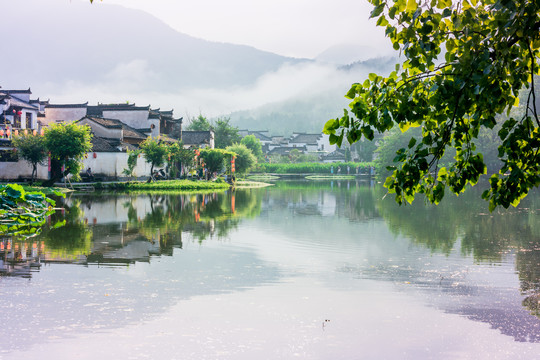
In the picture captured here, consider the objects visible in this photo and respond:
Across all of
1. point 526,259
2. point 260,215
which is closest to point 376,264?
point 526,259

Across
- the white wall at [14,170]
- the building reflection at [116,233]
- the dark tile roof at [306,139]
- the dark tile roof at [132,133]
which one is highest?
the dark tile roof at [306,139]

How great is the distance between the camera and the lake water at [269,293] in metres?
Result: 7.20

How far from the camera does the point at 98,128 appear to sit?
51875 mm

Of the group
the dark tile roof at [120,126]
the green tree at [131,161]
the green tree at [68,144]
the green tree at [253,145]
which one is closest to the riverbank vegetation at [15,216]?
the green tree at [68,144]

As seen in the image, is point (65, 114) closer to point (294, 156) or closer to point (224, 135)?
point (224, 135)

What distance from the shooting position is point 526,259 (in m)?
13.4

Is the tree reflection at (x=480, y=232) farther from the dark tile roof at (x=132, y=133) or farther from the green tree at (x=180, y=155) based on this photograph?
the dark tile roof at (x=132, y=133)

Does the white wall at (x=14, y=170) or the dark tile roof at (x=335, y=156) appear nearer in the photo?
the white wall at (x=14, y=170)

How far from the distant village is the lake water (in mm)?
26899

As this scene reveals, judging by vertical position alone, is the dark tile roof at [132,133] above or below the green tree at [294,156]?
above

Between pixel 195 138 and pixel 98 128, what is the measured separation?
21925 millimetres

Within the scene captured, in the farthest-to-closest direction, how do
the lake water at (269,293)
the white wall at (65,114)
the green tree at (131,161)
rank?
the white wall at (65,114) → the green tree at (131,161) → the lake water at (269,293)

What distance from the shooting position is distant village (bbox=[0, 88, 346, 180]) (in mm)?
42906

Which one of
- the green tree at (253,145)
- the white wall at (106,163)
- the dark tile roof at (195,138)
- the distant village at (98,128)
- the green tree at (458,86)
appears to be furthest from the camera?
the green tree at (253,145)
